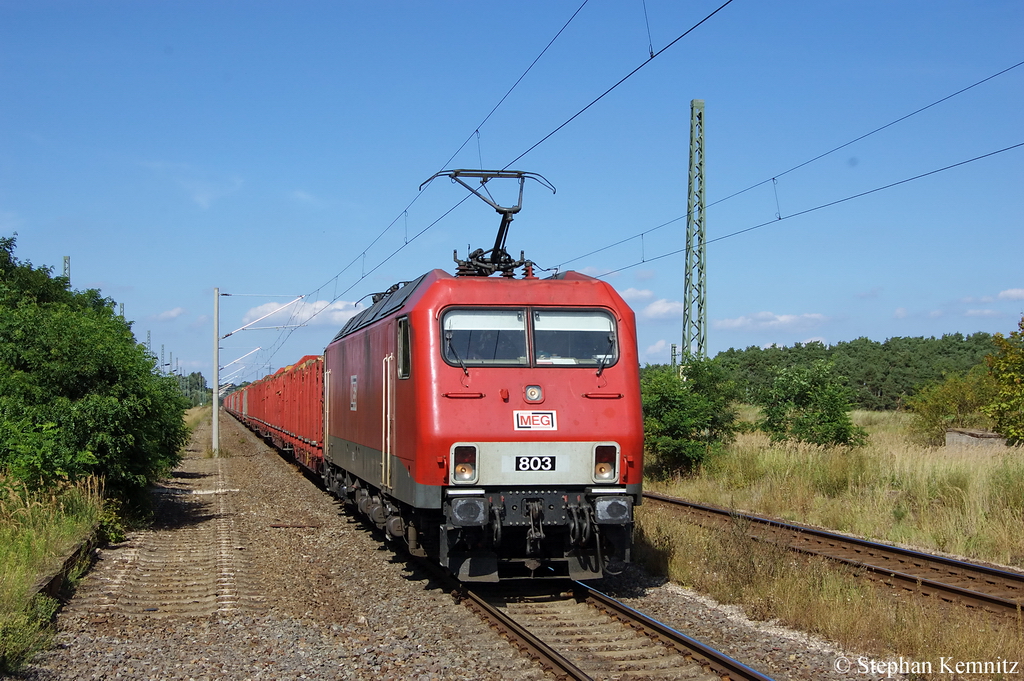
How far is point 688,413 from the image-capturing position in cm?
1914

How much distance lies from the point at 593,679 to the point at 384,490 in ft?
15.6

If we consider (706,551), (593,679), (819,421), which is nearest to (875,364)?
(819,421)

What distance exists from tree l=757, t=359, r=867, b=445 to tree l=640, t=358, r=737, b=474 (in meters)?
1.09

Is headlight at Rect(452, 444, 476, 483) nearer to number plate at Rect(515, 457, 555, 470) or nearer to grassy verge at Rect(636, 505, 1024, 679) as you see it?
number plate at Rect(515, 457, 555, 470)

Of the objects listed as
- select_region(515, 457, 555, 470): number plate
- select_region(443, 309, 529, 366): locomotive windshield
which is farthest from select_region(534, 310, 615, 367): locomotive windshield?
select_region(515, 457, 555, 470): number plate

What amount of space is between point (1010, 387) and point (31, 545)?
20159 millimetres

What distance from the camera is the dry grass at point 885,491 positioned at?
39.7ft

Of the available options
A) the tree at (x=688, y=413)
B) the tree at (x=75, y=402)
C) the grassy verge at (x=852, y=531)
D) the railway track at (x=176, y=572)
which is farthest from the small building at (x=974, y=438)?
the tree at (x=75, y=402)

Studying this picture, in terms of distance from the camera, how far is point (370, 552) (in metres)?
12.2

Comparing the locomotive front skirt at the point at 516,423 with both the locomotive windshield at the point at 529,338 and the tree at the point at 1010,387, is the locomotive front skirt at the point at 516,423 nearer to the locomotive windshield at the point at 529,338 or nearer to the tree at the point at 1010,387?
the locomotive windshield at the point at 529,338

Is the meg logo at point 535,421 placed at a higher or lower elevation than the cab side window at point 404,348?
lower

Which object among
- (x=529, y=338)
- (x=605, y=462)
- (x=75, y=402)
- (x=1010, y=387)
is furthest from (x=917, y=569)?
(x=1010, y=387)

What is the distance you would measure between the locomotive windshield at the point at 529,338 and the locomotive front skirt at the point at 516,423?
0.04ft

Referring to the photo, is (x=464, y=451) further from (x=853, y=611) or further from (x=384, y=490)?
(x=853, y=611)
